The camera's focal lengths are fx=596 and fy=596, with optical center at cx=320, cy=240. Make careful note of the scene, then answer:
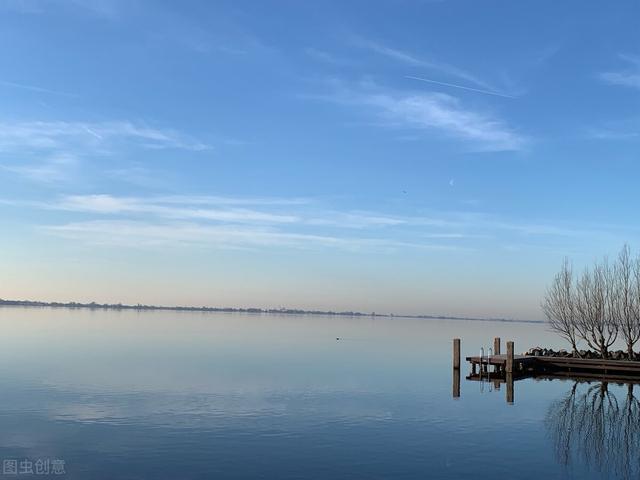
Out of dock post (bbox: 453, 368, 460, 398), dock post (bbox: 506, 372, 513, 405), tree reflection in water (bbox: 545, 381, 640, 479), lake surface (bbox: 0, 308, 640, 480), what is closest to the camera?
lake surface (bbox: 0, 308, 640, 480)

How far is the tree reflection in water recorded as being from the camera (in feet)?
76.9

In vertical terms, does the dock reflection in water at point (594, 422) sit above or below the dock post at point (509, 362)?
below

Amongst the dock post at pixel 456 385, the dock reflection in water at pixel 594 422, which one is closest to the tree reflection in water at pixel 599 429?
the dock reflection in water at pixel 594 422

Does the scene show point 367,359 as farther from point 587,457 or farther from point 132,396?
point 587,457

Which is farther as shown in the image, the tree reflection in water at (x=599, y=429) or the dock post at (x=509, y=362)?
the dock post at (x=509, y=362)

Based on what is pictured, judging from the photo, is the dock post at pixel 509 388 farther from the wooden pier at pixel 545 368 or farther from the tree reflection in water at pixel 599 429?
the tree reflection in water at pixel 599 429

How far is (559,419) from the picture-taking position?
3209 cm

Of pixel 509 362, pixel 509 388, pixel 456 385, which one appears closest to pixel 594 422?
pixel 509 388

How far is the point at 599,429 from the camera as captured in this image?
1177 inches

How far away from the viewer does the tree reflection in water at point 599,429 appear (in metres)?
23.4

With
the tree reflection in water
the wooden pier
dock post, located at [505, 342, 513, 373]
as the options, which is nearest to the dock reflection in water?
the tree reflection in water

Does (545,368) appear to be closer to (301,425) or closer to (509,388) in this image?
(509,388)

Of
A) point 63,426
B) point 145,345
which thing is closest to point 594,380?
point 63,426

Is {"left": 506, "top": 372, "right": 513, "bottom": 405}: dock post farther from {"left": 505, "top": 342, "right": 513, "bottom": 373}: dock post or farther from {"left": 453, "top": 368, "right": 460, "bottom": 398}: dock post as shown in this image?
{"left": 453, "top": 368, "right": 460, "bottom": 398}: dock post
